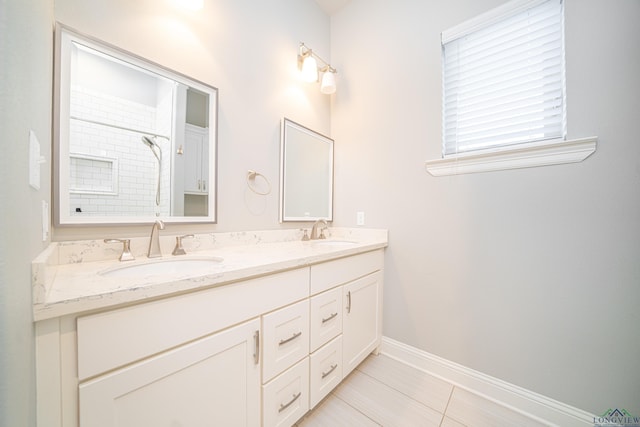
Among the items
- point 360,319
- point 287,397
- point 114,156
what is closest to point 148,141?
point 114,156

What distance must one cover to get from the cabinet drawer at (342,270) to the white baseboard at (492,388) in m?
0.63

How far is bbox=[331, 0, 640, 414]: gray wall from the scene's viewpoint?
1.04m

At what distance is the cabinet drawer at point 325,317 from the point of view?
114cm

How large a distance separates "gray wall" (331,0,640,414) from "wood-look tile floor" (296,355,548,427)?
184 millimetres

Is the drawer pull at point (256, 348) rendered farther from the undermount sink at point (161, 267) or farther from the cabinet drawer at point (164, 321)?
the undermount sink at point (161, 267)

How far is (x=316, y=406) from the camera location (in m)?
1.25

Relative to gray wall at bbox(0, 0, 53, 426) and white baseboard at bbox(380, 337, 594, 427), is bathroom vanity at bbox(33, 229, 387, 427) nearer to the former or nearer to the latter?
gray wall at bbox(0, 0, 53, 426)

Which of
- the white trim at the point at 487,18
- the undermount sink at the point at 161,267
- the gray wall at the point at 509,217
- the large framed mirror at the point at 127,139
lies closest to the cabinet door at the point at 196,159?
the large framed mirror at the point at 127,139

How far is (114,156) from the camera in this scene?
1.00 meters

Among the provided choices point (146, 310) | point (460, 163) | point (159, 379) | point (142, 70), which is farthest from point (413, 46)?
point (159, 379)

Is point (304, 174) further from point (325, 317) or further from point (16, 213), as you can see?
point (16, 213)

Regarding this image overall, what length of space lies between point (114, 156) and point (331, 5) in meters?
2.12

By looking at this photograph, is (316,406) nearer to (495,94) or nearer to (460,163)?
(460,163)

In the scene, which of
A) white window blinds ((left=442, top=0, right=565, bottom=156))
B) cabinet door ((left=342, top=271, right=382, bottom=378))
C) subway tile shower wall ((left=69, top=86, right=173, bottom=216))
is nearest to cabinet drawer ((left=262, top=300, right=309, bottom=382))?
cabinet door ((left=342, top=271, right=382, bottom=378))
